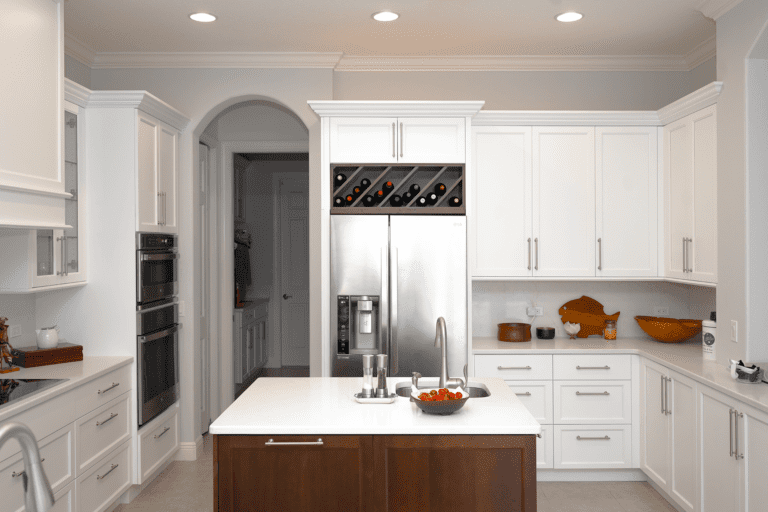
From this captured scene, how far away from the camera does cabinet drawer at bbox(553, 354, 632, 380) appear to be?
4.01 meters

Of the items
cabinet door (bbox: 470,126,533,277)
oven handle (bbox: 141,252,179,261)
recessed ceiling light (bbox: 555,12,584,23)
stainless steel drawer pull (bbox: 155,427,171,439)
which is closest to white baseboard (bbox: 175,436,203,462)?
stainless steel drawer pull (bbox: 155,427,171,439)

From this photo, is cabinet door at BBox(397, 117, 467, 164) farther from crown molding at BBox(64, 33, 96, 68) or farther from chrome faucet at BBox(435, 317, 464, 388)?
crown molding at BBox(64, 33, 96, 68)

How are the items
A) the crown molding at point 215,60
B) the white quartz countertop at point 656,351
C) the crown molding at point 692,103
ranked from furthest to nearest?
the crown molding at point 215,60 < the crown molding at point 692,103 < the white quartz countertop at point 656,351

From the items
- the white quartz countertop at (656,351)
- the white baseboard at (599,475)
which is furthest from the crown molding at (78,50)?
the white baseboard at (599,475)

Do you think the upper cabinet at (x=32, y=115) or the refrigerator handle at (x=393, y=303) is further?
the refrigerator handle at (x=393, y=303)

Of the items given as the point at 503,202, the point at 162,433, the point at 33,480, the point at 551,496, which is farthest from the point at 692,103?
the point at 162,433

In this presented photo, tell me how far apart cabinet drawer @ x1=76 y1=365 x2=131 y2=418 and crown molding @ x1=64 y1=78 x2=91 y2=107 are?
1562 millimetres

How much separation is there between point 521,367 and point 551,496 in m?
0.80

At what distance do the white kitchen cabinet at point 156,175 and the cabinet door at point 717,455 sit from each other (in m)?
3.29

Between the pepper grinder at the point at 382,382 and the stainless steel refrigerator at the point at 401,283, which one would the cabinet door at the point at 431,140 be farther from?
the pepper grinder at the point at 382,382

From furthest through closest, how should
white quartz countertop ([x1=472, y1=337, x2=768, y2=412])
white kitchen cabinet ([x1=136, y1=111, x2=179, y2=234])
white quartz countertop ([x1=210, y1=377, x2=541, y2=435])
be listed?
white kitchen cabinet ([x1=136, y1=111, x2=179, y2=234]) → white quartz countertop ([x1=472, y1=337, x2=768, y2=412]) → white quartz countertop ([x1=210, y1=377, x2=541, y2=435])

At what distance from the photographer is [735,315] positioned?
323 centimetres

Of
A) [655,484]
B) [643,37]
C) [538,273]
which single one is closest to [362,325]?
[538,273]

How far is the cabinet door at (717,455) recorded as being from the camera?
2.79m
